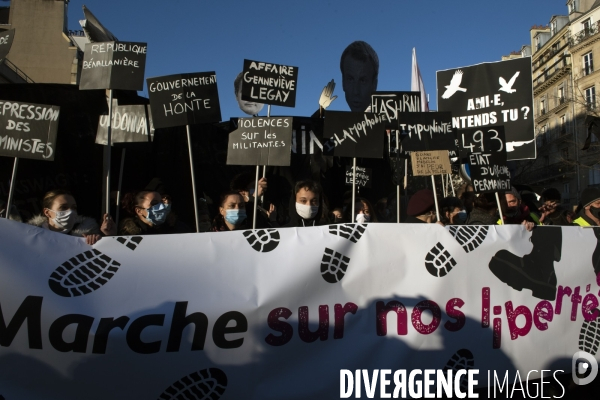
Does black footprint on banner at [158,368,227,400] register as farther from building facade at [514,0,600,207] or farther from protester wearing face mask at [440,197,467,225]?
building facade at [514,0,600,207]

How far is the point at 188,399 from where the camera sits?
9.02 ft

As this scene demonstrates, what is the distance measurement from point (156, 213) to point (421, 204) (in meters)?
2.14

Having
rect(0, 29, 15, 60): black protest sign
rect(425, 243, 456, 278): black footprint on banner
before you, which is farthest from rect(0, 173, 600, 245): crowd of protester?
rect(0, 29, 15, 60): black protest sign

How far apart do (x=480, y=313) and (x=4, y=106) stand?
11.6ft

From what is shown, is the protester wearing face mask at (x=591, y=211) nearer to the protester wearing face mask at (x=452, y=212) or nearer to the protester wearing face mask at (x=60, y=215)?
the protester wearing face mask at (x=452, y=212)

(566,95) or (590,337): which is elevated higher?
(566,95)

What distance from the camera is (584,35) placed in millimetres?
38562

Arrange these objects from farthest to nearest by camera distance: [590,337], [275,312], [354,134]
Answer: [354,134], [590,337], [275,312]

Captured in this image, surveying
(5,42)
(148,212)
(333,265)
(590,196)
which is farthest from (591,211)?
(5,42)

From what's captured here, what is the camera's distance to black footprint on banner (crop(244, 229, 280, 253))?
3.14 meters

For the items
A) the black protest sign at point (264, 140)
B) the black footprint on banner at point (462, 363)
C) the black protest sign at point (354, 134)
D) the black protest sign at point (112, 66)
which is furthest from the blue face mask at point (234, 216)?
the black footprint on banner at point (462, 363)

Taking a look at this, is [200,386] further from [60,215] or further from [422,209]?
[422,209]

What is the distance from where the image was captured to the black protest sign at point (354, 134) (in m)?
4.35


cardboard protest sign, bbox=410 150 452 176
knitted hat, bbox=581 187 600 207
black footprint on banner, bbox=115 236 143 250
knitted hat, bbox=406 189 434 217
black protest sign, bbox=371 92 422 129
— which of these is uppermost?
black protest sign, bbox=371 92 422 129
